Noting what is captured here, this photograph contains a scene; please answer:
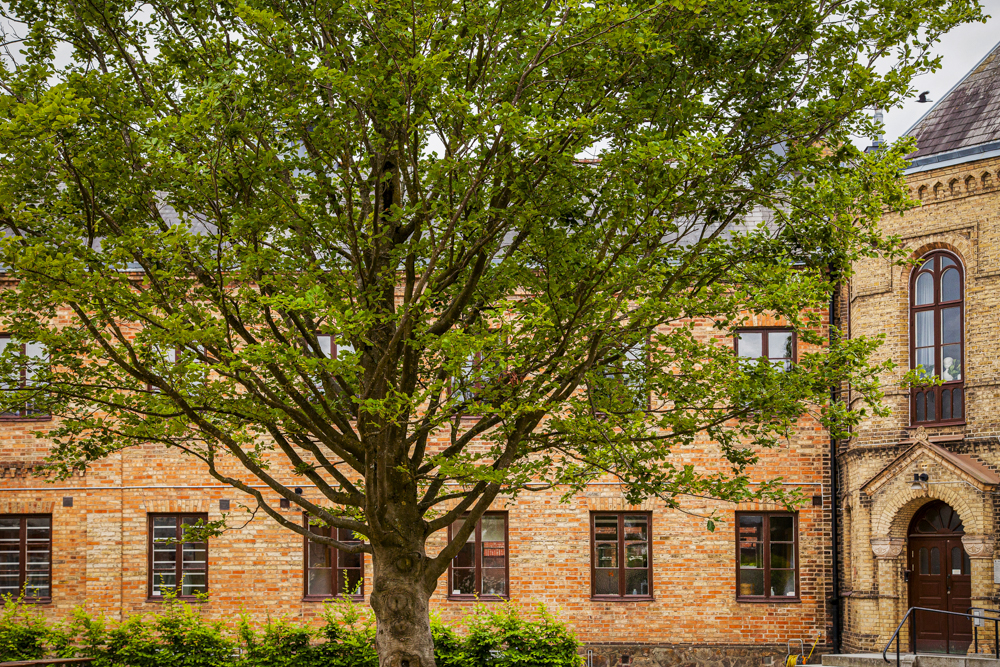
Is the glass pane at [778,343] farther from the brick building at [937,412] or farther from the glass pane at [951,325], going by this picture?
the glass pane at [951,325]

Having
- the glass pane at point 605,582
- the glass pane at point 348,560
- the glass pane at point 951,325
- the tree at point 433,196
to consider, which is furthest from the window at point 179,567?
the glass pane at point 951,325

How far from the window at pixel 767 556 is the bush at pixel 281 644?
5594 millimetres

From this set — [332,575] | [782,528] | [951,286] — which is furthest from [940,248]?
[332,575]

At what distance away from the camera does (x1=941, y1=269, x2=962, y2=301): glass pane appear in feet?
55.1

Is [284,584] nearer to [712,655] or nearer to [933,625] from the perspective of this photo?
[712,655]

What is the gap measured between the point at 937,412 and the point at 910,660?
4.21m

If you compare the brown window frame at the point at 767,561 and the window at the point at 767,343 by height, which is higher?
the window at the point at 767,343

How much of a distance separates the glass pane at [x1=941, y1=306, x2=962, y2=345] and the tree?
26.4ft

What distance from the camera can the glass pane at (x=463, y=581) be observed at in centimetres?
1812

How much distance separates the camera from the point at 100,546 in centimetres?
1800

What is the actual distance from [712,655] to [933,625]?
12.0ft

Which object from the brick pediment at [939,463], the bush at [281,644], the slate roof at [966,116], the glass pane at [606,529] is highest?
the slate roof at [966,116]

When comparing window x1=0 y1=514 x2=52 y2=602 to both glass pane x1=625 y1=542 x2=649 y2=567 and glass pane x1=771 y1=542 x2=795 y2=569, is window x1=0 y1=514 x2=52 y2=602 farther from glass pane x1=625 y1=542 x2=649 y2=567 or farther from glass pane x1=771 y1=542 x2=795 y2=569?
glass pane x1=771 y1=542 x2=795 y2=569

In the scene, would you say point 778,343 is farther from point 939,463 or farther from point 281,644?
point 281,644
